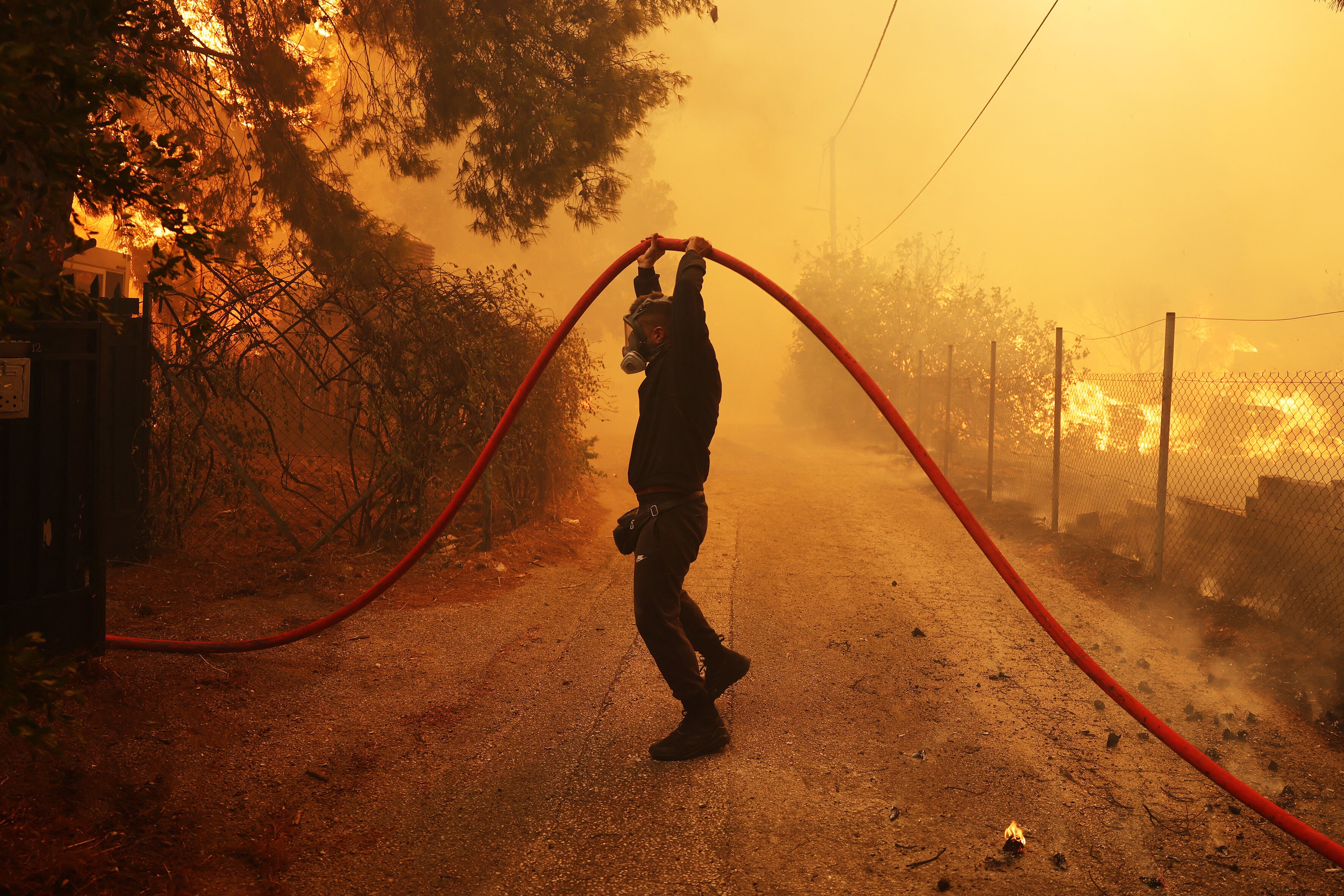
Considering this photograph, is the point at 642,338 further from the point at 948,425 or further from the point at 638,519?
the point at 948,425

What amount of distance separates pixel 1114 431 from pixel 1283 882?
28.9ft

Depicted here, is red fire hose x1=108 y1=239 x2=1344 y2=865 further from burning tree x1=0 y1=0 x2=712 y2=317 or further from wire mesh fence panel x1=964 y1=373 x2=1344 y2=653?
burning tree x1=0 y1=0 x2=712 y2=317

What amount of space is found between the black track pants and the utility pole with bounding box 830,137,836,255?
2473 centimetres

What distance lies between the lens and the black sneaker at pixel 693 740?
156 inches

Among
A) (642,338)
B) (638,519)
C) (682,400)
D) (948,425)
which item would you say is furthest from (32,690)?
(948,425)

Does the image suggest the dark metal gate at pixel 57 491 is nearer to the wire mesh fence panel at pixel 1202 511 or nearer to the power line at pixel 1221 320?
the wire mesh fence panel at pixel 1202 511

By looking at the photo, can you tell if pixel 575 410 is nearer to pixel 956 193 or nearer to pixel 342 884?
pixel 342 884

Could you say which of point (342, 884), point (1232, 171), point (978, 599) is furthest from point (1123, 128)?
point (342, 884)

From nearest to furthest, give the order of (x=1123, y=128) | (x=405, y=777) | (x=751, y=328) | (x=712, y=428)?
(x=405, y=777), (x=712, y=428), (x=751, y=328), (x=1123, y=128)

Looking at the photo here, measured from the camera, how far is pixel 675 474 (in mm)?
4016

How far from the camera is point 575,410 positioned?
32.8ft

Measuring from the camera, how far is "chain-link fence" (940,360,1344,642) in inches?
245

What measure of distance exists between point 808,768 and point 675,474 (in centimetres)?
149

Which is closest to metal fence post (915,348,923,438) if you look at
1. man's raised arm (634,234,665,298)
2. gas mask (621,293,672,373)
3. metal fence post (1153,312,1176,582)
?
metal fence post (1153,312,1176,582)
